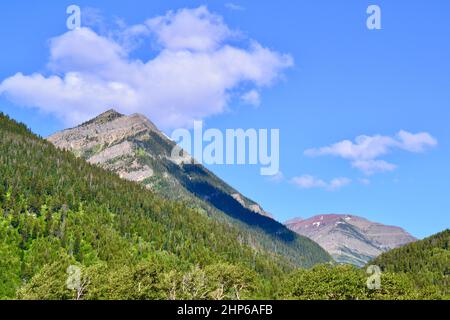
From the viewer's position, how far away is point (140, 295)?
121 meters

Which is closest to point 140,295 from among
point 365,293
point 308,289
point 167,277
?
point 167,277

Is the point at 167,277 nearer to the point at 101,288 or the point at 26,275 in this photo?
the point at 101,288
